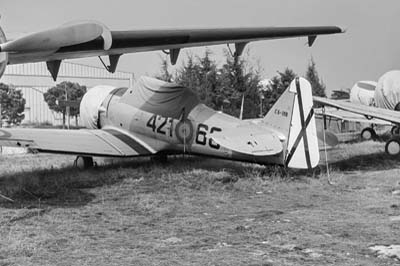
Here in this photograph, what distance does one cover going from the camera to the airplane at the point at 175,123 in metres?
9.76

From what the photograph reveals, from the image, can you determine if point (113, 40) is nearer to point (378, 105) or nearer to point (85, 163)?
point (85, 163)

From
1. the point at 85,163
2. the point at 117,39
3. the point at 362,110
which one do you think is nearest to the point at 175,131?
the point at 85,163

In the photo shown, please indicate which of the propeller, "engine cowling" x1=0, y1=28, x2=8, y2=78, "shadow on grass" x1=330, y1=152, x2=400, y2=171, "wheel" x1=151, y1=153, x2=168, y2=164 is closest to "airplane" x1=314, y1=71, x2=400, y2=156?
"shadow on grass" x1=330, y1=152, x2=400, y2=171

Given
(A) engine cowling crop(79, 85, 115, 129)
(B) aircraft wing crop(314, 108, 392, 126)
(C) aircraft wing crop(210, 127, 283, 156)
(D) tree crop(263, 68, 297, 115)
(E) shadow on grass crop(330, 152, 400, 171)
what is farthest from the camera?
(D) tree crop(263, 68, 297, 115)

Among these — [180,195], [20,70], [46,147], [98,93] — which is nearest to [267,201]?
[180,195]

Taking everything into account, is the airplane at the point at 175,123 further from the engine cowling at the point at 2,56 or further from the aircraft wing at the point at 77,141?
the engine cowling at the point at 2,56

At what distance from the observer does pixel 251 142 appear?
9.88 m

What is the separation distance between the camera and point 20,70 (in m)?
62.2

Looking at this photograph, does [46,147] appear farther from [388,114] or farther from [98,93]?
[388,114]

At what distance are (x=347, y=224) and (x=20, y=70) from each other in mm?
61297

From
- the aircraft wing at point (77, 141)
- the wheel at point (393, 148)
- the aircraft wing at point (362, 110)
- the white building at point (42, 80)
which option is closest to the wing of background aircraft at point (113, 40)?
the aircraft wing at point (77, 141)

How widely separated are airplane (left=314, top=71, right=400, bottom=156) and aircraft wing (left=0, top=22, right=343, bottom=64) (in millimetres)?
1947

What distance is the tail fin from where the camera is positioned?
9.84 meters

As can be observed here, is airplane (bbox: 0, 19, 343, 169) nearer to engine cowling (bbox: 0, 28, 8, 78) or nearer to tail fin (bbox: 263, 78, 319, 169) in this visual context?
tail fin (bbox: 263, 78, 319, 169)
